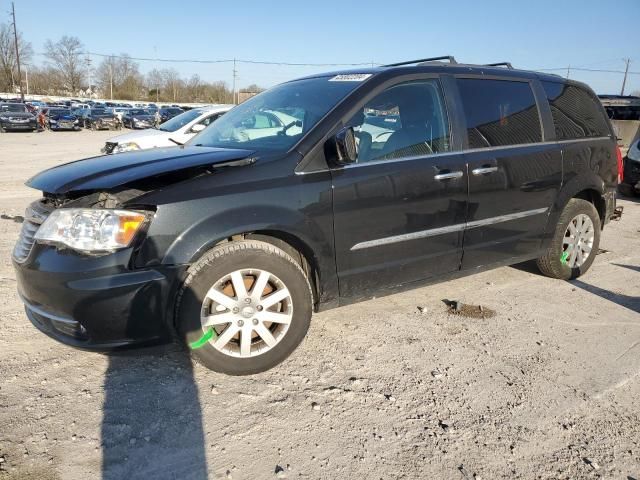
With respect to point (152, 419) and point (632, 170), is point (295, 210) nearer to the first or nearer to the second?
point (152, 419)

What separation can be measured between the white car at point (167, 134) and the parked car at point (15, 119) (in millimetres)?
22393

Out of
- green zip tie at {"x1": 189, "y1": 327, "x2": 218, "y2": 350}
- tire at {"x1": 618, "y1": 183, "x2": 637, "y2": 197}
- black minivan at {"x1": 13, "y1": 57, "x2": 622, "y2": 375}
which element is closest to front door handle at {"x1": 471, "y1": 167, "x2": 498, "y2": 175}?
black minivan at {"x1": 13, "y1": 57, "x2": 622, "y2": 375}

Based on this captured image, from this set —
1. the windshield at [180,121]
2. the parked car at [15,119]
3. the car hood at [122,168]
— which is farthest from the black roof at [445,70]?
the parked car at [15,119]

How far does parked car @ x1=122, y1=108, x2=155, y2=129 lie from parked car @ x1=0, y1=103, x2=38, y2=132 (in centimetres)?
678

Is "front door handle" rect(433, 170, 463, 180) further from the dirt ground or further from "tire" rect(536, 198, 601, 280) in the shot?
"tire" rect(536, 198, 601, 280)

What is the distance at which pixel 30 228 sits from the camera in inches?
112

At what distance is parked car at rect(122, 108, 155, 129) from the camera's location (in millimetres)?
34531

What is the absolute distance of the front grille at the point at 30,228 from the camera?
109 inches

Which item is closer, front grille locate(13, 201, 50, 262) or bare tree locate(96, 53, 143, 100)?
front grille locate(13, 201, 50, 262)

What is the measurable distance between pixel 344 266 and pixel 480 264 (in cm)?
138

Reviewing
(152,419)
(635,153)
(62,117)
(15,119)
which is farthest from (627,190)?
(62,117)

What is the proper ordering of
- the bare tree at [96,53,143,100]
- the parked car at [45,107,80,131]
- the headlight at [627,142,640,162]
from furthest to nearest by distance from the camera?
the bare tree at [96,53,143,100] < the parked car at [45,107,80,131] < the headlight at [627,142,640,162]

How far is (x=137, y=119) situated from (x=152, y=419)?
1414 inches

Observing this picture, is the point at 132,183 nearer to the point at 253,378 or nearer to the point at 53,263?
the point at 53,263
